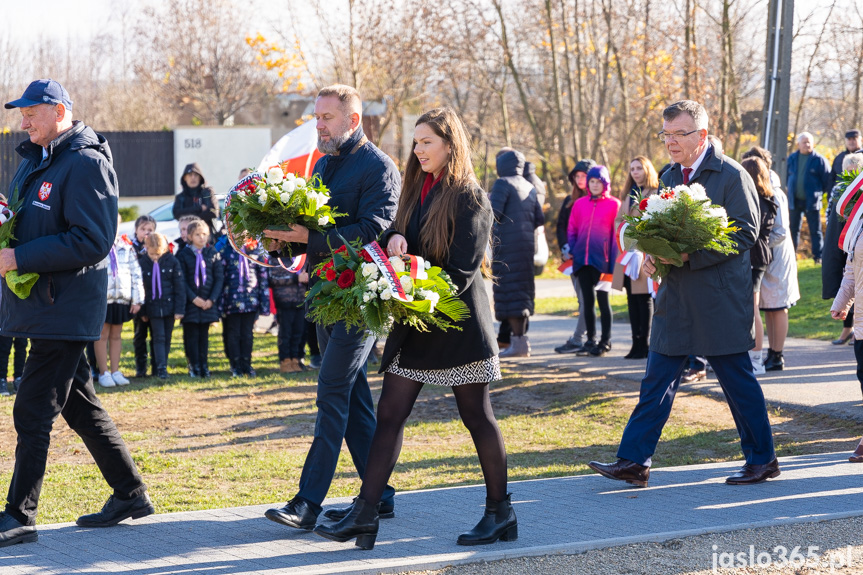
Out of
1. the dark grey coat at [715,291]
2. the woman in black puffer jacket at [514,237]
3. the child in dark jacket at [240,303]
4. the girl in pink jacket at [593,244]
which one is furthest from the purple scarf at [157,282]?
the dark grey coat at [715,291]

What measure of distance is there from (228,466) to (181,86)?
35.3 m

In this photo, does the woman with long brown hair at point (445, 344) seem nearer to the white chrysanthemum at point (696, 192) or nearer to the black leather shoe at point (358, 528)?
A: the black leather shoe at point (358, 528)

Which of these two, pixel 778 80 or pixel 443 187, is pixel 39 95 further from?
pixel 778 80

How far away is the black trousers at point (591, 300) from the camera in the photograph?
38.1 ft

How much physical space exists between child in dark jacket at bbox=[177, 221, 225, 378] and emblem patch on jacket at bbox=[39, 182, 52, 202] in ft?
19.3

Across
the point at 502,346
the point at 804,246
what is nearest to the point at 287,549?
the point at 502,346

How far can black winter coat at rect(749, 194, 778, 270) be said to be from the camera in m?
9.24

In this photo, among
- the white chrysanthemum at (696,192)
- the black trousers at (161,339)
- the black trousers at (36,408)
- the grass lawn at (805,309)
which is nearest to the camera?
the black trousers at (36,408)

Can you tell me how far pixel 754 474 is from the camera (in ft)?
19.7

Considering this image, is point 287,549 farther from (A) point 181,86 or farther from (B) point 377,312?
(A) point 181,86

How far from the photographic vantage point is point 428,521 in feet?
17.4

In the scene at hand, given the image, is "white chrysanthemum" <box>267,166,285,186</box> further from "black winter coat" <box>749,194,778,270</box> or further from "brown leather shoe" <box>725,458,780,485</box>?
"black winter coat" <box>749,194,778,270</box>

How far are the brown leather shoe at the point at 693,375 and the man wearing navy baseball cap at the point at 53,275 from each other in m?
6.20

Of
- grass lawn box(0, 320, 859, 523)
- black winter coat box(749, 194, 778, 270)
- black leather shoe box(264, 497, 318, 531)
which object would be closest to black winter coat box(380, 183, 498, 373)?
black leather shoe box(264, 497, 318, 531)
